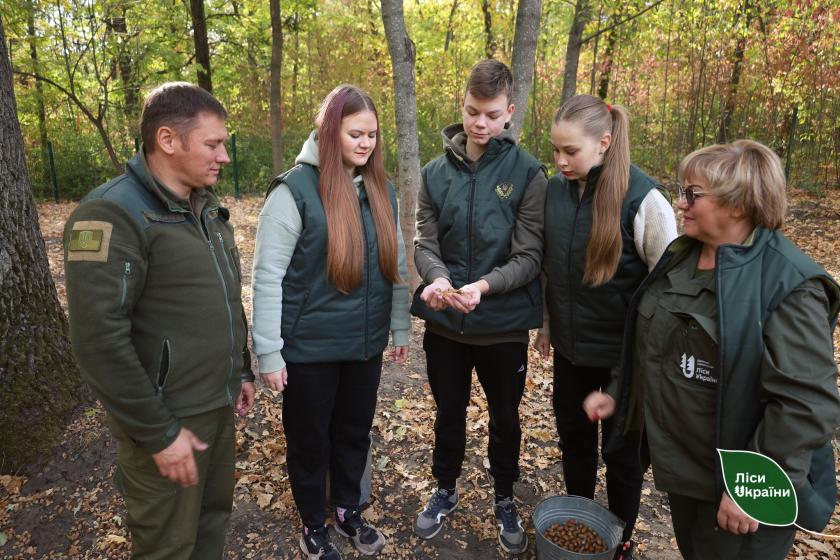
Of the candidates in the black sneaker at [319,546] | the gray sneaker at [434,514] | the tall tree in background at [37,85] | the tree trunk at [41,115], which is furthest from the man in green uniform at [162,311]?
the tree trunk at [41,115]

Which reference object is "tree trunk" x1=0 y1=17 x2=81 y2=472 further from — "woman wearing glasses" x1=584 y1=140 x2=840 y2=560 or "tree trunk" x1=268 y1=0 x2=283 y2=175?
"tree trunk" x1=268 y1=0 x2=283 y2=175

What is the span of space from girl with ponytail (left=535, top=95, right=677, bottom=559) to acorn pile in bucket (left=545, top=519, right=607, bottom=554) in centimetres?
20

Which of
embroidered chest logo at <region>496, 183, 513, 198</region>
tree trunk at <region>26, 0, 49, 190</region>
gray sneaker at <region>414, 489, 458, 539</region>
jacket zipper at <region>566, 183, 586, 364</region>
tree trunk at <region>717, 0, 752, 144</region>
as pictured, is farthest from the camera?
tree trunk at <region>717, 0, 752, 144</region>

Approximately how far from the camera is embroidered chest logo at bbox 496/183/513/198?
8.00 feet

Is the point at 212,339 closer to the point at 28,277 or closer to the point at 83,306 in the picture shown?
the point at 83,306

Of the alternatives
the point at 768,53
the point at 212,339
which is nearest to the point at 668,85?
the point at 768,53

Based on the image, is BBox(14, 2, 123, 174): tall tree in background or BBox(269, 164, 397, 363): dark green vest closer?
BBox(269, 164, 397, 363): dark green vest

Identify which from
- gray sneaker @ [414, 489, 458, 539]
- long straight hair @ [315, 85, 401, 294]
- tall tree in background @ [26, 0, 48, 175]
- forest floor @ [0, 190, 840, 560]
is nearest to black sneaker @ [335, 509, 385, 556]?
forest floor @ [0, 190, 840, 560]

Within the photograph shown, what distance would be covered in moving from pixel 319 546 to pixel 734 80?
48.0 ft

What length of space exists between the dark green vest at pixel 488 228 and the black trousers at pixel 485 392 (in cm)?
15

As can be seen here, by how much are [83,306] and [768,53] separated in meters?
15.1

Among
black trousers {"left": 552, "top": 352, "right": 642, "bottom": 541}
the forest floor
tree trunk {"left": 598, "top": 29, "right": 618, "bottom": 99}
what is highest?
tree trunk {"left": 598, "top": 29, "right": 618, "bottom": 99}

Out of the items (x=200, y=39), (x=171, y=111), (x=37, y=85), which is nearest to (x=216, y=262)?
(x=171, y=111)

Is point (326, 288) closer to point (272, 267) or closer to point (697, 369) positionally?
point (272, 267)
